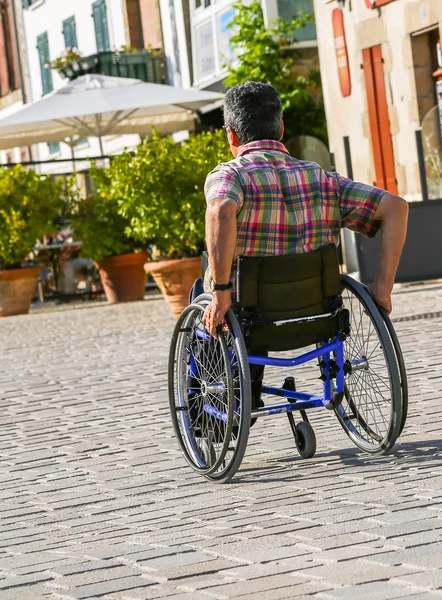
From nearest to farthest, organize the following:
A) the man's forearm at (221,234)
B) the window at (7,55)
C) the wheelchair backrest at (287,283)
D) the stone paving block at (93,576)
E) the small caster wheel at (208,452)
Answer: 1. the stone paving block at (93,576)
2. the man's forearm at (221,234)
3. the wheelchair backrest at (287,283)
4. the small caster wheel at (208,452)
5. the window at (7,55)

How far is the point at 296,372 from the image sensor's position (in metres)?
9.77

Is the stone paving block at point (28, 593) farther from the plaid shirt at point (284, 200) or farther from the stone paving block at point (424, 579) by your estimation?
the plaid shirt at point (284, 200)

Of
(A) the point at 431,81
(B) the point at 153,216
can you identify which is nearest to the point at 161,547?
(B) the point at 153,216

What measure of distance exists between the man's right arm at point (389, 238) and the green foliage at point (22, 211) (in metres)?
15.2

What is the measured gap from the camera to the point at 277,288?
5973mm

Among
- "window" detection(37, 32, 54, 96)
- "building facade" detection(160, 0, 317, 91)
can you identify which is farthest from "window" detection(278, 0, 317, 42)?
"window" detection(37, 32, 54, 96)

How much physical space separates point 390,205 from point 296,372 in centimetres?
381

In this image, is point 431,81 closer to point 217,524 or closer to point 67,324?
point 67,324

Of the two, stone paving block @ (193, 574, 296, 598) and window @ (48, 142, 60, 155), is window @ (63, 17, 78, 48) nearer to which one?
window @ (48, 142, 60, 155)

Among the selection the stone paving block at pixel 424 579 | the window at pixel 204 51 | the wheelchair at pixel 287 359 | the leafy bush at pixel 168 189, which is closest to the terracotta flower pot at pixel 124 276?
the leafy bush at pixel 168 189

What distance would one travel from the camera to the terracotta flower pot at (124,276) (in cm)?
2152

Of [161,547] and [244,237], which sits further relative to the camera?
[244,237]

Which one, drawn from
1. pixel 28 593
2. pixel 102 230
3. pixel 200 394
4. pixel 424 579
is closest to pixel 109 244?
pixel 102 230

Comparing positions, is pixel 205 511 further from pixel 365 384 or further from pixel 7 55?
pixel 7 55
